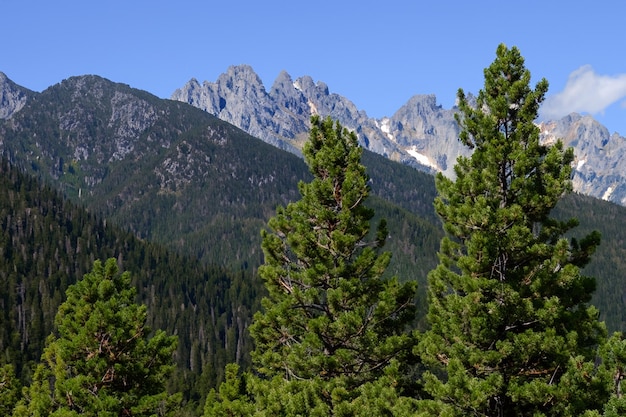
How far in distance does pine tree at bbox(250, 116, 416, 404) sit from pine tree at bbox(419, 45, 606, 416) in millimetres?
2714

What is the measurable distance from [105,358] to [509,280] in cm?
1773

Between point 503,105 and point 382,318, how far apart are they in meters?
9.36

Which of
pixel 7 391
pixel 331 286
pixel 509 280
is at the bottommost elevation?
pixel 7 391

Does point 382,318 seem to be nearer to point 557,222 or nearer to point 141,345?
point 557,222

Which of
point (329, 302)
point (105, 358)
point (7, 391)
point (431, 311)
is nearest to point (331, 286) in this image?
point (329, 302)

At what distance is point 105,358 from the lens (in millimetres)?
27469

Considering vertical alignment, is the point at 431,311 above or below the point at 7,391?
above

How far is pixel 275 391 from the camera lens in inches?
933

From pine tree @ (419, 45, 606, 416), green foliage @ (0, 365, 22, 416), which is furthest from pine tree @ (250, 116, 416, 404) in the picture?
green foliage @ (0, 365, 22, 416)

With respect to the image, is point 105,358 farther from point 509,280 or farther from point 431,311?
point 509,280

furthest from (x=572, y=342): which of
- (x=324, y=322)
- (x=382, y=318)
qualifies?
(x=324, y=322)

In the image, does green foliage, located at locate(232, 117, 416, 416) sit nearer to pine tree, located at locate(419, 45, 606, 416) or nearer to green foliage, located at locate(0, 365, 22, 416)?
pine tree, located at locate(419, 45, 606, 416)

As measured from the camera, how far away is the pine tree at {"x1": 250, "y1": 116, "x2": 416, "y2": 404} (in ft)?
78.0

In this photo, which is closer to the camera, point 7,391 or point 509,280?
point 509,280
